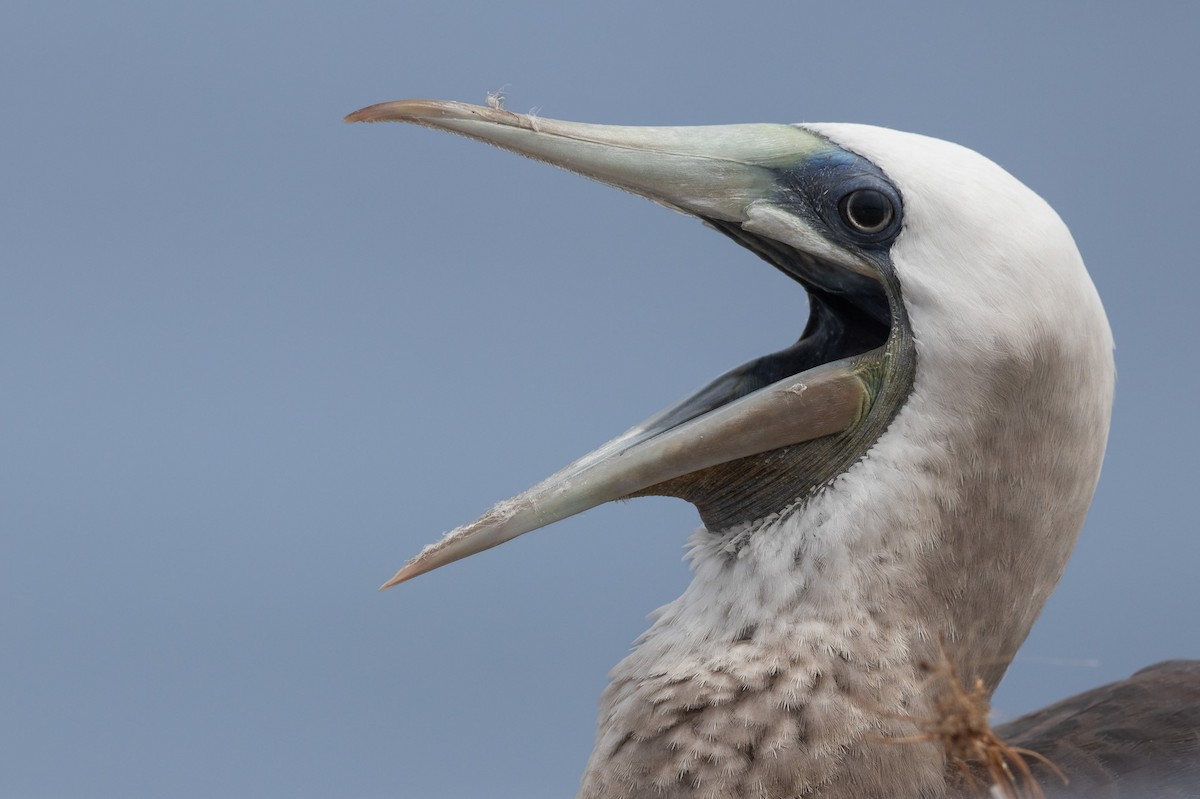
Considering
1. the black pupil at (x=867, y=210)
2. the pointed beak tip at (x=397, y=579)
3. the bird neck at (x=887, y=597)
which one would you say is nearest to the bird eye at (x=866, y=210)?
the black pupil at (x=867, y=210)

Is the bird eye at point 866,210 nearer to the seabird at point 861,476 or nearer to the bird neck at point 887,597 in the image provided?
the seabird at point 861,476

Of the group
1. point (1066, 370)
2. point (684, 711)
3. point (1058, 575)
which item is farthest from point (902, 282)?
point (684, 711)

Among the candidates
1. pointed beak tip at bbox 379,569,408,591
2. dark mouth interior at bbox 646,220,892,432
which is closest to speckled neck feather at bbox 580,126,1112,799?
dark mouth interior at bbox 646,220,892,432

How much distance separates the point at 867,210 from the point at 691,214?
261mm

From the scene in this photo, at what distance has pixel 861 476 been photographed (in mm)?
2141

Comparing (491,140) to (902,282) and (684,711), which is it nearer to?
(902,282)

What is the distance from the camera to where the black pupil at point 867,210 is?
210 centimetres

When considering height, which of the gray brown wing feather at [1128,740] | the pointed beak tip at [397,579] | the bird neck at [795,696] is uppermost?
the pointed beak tip at [397,579]

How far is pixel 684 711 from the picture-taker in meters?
2.16

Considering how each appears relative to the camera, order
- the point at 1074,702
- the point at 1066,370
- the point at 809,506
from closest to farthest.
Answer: the point at 1066,370
the point at 809,506
the point at 1074,702

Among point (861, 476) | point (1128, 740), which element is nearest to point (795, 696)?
point (861, 476)

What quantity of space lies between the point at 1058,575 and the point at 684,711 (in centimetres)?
59

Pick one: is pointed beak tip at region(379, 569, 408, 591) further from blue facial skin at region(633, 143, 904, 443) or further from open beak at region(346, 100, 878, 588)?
blue facial skin at region(633, 143, 904, 443)

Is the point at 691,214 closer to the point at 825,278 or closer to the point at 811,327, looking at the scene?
the point at 825,278
